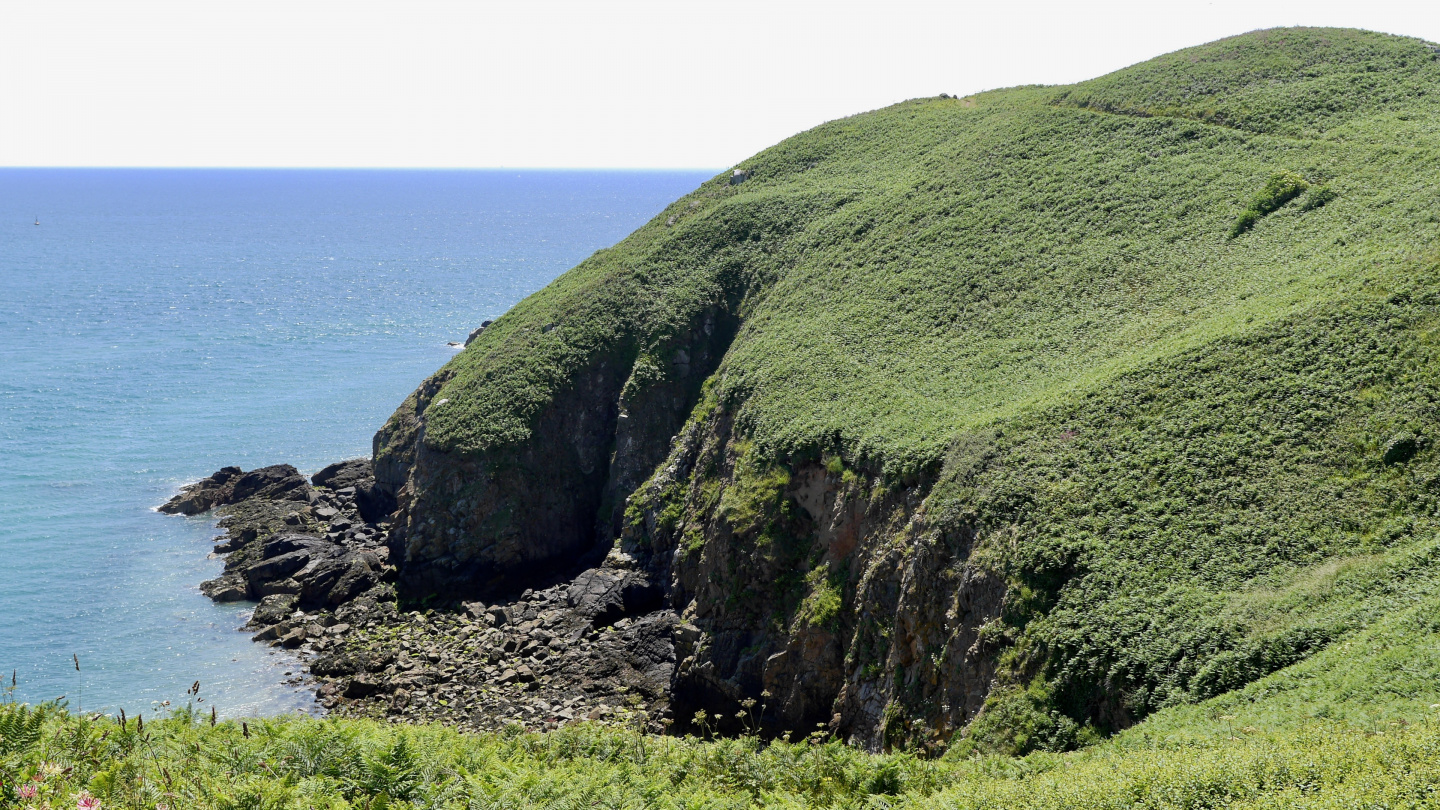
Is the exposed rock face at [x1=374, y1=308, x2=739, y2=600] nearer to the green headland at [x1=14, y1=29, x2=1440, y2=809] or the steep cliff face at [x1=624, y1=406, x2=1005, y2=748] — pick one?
the green headland at [x1=14, y1=29, x2=1440, y2=809]

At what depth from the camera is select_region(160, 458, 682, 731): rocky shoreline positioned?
35375mm

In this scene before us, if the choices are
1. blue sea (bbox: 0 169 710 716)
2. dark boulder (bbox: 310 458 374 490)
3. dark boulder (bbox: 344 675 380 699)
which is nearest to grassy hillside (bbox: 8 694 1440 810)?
dark boulder (bbox: 344 675 380 699)

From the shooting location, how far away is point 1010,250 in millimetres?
44750

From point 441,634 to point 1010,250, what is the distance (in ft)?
107

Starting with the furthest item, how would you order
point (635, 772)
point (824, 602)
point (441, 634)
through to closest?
point (441, 634) < point (824, 602) < point (635, 772)

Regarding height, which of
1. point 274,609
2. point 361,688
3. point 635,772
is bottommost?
point 361,688

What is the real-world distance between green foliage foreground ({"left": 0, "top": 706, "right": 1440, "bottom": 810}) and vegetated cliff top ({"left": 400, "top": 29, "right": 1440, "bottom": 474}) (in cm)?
1467

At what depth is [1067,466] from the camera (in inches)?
1077

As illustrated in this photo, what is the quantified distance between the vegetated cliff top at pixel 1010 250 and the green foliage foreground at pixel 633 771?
14.7 metres

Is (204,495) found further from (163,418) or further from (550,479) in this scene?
(550,479)

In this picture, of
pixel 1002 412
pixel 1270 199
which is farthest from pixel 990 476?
pixel 1270 199

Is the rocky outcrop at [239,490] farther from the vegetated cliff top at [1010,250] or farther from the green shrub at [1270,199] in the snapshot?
the green shrub at [1270,199]

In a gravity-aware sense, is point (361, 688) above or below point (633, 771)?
below

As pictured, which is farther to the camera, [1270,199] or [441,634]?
[441,634]
